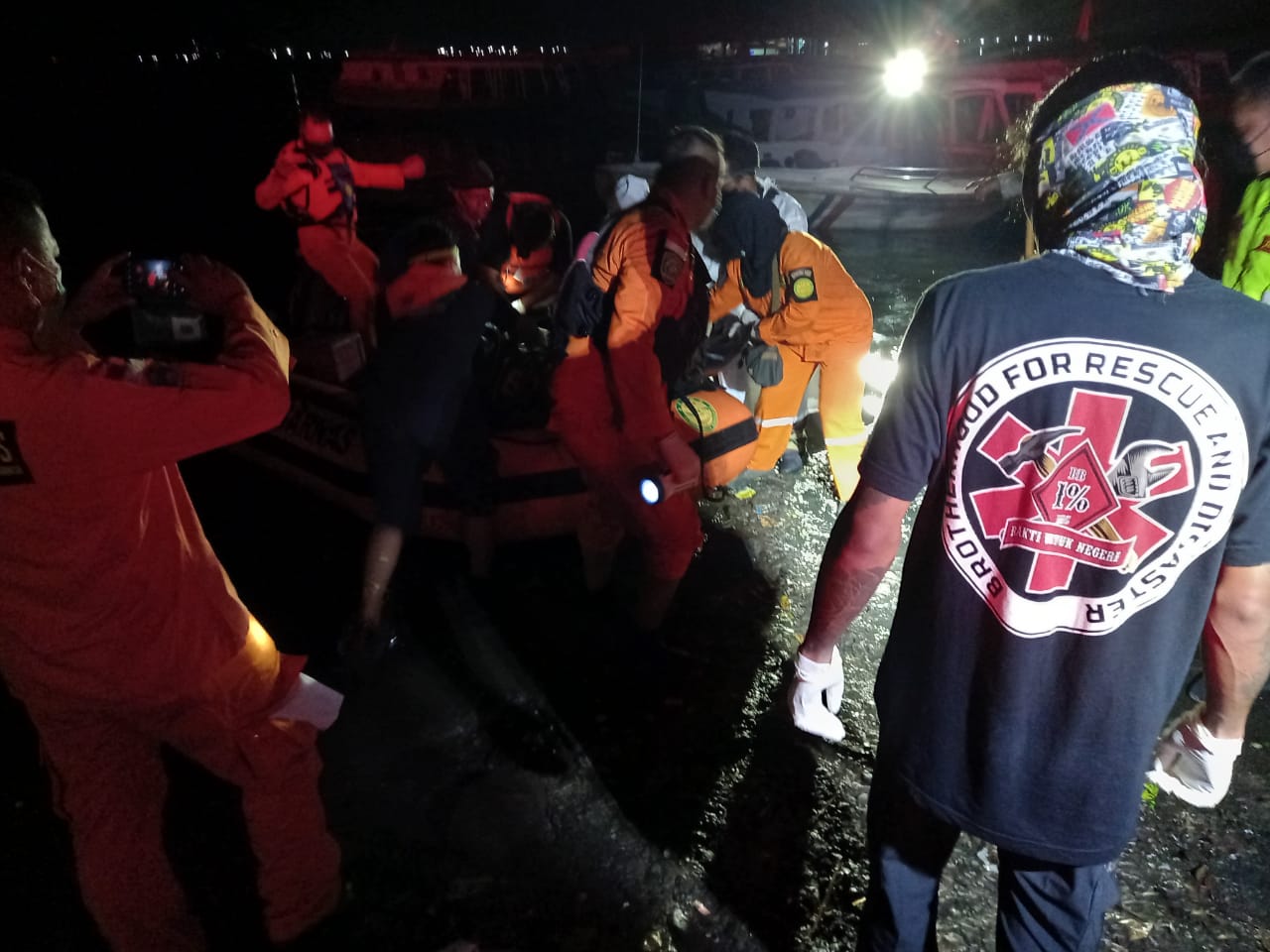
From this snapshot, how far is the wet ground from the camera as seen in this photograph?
227 cm

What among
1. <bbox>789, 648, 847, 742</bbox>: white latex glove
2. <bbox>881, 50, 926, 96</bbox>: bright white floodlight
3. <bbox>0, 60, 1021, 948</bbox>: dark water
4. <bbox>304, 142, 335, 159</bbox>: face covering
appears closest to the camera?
<bbox>789, 648, 847, 742</bbox>: white latex glove

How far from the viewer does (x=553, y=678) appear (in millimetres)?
3246

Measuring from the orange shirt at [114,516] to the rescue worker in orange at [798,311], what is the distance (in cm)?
283

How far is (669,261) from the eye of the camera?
2914 millimetres

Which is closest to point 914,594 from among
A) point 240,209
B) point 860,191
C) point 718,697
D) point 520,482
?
point 718,697

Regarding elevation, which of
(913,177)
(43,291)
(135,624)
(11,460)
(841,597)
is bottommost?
(135,624)

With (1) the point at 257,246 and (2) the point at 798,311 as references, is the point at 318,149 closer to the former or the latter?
(2) the point at 798,311

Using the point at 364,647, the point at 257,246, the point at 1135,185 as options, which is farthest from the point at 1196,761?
the point at 257,246

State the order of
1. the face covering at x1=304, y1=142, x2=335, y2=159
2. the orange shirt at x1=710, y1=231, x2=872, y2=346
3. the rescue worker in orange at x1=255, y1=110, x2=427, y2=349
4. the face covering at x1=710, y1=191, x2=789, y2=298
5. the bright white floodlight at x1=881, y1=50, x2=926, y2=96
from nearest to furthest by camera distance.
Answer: the face covering at x1=710, y1=191, x2=789, y2=298, the orange shirt at x1=710, y1=231, x2=872, y2=346, the rescue worker in orange at x1=255, y1=110, x2=427, y2=349, the face covering at x1=304, y1=142, x2=335, y2=159, the bright white floodlight at x1=881, y1=50, x2=926, y2=96

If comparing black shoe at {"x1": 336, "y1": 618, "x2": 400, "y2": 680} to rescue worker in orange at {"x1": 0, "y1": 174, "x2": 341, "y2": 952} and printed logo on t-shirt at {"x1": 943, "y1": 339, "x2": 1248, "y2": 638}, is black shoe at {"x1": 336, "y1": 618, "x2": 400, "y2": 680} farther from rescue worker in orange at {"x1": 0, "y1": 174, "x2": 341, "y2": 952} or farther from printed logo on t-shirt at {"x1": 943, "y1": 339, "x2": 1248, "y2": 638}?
printed logo on t-shirt at {"x1": 943, "y1": 339, "x2": 1248, "y2": 638}

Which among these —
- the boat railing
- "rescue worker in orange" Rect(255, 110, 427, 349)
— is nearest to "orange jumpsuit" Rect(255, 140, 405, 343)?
"rescue worker in orange" Rect(255, 110, 427, 349)

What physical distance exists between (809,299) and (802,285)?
10cm

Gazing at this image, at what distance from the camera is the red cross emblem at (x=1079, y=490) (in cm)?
121

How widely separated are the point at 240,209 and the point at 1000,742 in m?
13.5
